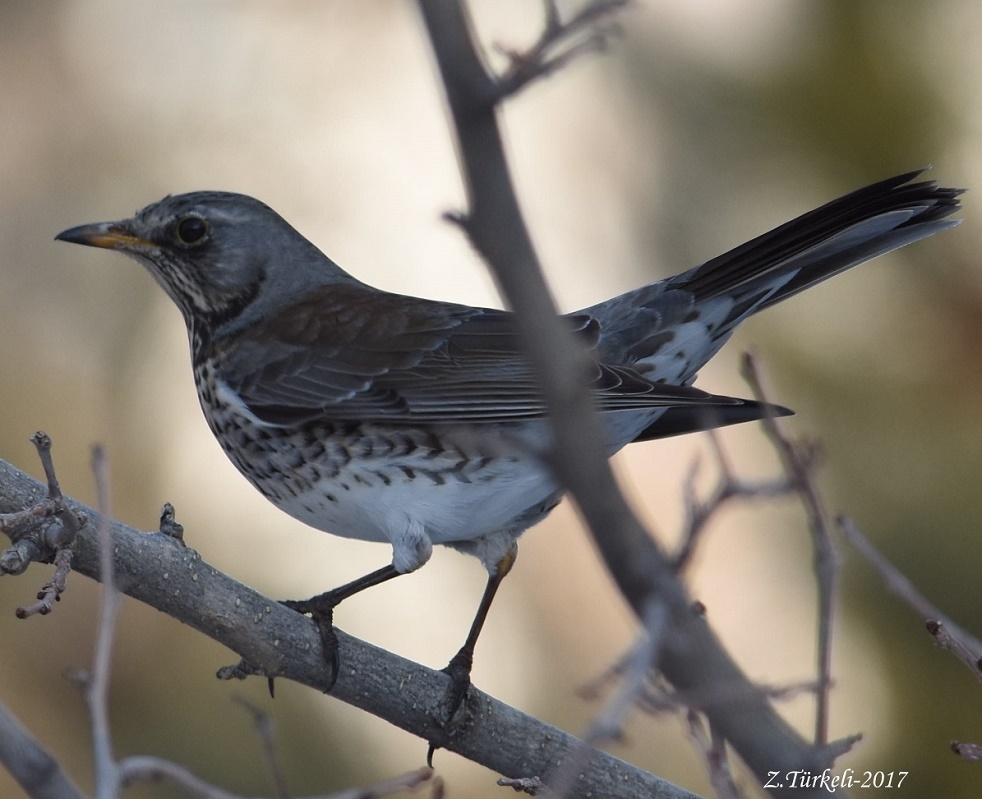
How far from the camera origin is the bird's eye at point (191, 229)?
13.4ft

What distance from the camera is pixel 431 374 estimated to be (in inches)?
148

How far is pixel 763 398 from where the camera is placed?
181 cm

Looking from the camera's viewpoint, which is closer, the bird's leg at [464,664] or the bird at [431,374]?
the bird's leg at [464,664]

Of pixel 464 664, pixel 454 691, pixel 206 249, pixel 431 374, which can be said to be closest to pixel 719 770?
Result: pixel 454 691

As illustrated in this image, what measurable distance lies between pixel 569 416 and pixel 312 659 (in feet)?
6.17

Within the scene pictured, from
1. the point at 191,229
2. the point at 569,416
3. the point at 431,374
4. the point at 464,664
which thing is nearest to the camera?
the point at 569,416

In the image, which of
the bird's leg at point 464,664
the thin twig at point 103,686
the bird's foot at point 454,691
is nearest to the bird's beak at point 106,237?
the bird's leg at point 464,664

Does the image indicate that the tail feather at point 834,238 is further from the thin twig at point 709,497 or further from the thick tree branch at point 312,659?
Answer: the thin twig at point 709,497

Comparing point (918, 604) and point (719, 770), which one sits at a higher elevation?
point (918, 604)

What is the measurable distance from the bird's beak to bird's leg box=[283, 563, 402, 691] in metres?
1.34

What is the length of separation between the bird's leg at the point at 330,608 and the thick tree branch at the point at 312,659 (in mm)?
21

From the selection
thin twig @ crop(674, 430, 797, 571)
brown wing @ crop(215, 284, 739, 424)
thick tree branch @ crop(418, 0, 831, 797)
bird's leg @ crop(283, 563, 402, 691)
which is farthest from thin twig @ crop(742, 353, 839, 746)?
bird's leg @ crop(283, 563, 402, 691)

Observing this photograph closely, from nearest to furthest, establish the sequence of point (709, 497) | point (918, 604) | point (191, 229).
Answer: point (709, 497), point (918, 604), point (191, 229)

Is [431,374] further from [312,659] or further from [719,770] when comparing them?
[719,770]
